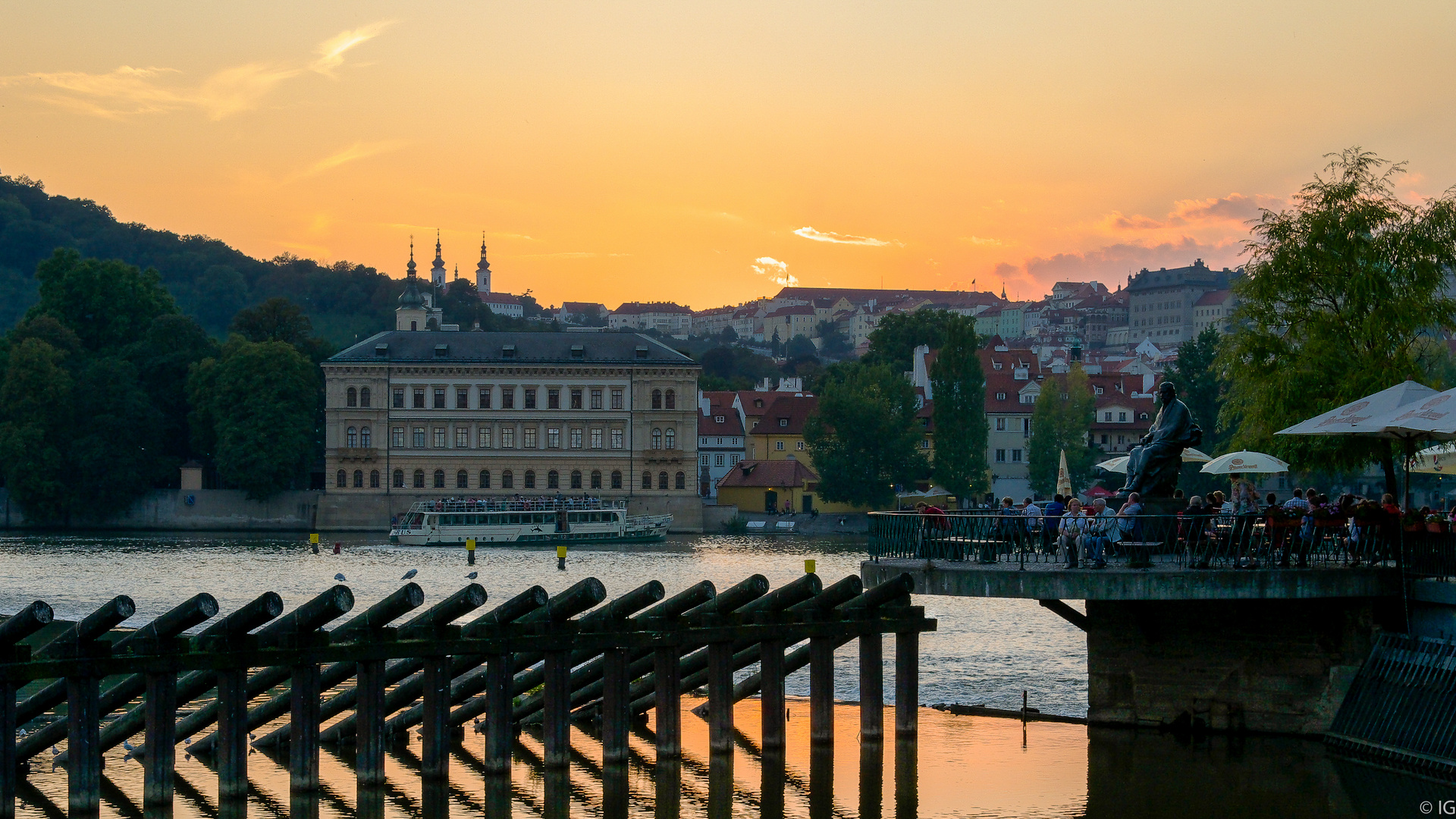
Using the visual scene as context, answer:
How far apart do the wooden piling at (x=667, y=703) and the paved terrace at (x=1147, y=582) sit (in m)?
3.43

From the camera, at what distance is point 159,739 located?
19.0 metres

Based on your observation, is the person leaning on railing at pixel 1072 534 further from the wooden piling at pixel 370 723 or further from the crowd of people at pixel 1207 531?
the wooden piling at pixel 370 723

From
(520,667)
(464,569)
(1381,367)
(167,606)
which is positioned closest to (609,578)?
(464,569)

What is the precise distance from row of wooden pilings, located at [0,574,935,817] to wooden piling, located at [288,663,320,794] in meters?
0.02

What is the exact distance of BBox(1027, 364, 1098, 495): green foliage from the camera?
4496 inches

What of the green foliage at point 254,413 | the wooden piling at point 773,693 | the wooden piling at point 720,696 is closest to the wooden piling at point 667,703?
the wooden piling at point 720,696

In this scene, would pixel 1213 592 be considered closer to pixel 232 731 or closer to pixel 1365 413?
pixel 1365 413

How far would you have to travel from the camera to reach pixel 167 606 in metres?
49.0

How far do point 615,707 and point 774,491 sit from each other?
9596cm

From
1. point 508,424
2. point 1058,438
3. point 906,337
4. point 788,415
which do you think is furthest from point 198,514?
point 906,337

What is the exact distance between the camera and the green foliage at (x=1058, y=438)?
11419 centimetres

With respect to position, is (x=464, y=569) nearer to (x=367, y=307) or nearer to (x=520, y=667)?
(x=520, y=667)

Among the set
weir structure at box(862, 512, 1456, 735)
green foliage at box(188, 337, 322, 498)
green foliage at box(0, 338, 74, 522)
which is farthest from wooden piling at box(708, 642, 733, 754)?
green foliage at box(0, 338, 74, 522)

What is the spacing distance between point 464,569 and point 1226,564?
5504cm
